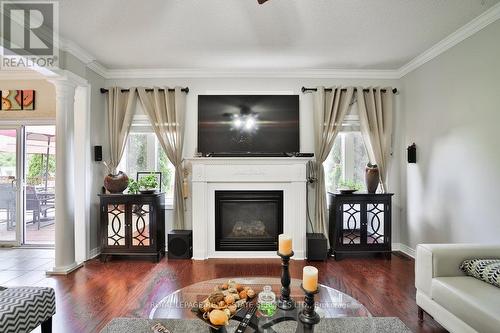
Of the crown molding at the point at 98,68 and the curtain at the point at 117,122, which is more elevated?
the crown molding at the point at 98,68

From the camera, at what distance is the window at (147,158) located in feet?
14.8

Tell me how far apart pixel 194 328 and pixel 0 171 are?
481 centimetres

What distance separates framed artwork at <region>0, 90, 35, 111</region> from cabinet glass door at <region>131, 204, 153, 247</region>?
99.3 inches

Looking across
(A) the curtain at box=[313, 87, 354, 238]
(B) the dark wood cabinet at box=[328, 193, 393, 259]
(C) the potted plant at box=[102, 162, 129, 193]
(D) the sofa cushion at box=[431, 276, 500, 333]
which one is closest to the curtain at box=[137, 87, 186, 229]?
(C) the potted plant at box=[102, 162, 129, 193]

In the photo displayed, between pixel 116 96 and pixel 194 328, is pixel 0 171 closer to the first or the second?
pixel 116 96

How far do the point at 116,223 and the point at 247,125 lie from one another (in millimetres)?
2304

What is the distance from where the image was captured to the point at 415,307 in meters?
2.61

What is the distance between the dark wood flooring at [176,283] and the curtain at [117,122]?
152 centimetres

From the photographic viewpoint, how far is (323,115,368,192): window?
4.52 m

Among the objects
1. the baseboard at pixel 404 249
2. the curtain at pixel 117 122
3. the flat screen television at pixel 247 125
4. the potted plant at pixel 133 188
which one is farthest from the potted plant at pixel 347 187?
the curtain at pixel 117 122

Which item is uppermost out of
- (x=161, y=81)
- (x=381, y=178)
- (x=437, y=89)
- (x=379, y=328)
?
(x=161, y=81)

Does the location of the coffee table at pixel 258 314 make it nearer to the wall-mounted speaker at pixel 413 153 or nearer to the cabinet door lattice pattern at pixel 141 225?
the cabinet door lattice pattern at pixel 141 225

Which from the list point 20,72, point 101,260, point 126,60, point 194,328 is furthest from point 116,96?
point 194,328

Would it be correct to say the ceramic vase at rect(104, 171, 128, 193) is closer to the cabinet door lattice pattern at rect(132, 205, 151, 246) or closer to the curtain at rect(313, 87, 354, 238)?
the cabinet door lattice pattern at rect(132, 205, 151, 246)
